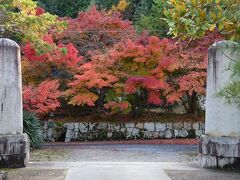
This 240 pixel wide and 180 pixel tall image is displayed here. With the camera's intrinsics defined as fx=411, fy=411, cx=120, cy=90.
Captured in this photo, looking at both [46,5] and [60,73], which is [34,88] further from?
[46,5]

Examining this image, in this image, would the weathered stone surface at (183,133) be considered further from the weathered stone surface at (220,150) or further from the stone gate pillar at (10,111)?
the stone gate pillar at (10,111)

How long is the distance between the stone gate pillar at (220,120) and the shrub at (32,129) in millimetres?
7384

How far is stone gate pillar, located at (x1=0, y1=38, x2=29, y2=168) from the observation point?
363 inches

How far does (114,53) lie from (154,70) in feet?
5.95

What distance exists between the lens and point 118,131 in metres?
18.4

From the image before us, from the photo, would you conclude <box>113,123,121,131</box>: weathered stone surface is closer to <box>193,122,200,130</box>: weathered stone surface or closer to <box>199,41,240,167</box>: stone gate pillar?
<box>193,122,200,130</box>: weathered stone surface

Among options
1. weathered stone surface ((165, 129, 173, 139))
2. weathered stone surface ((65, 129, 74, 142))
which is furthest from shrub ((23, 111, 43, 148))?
weathered stone surface ((165, 129, 173, 139))

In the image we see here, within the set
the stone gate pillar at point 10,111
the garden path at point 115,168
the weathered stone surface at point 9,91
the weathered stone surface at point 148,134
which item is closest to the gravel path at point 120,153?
the garden path at point 115,168

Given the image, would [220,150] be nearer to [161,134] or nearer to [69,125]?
[161,134]

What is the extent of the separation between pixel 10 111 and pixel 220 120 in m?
4.73

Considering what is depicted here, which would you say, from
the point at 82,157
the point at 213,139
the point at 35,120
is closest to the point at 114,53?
the point at 35,120

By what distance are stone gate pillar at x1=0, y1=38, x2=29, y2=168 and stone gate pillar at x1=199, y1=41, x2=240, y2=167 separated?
14.1 feet

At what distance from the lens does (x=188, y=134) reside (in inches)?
723

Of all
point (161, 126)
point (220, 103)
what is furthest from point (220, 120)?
point (161, 126)
